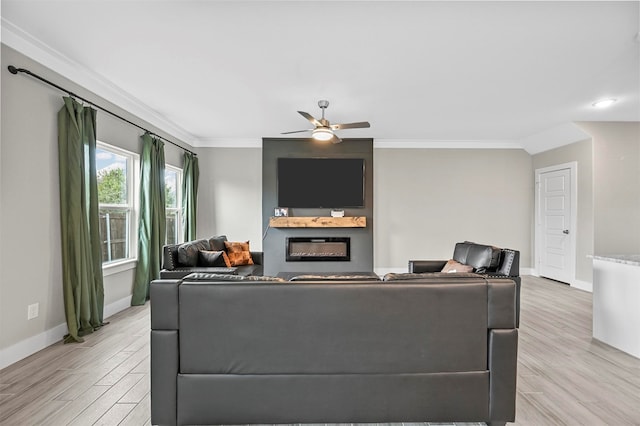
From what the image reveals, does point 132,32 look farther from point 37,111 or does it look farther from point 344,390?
point 344,390

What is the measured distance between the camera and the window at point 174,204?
6.00 metres

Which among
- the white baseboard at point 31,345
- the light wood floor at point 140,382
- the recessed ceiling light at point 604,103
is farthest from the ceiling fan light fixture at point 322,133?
the recessed ceiling light at point 604,103

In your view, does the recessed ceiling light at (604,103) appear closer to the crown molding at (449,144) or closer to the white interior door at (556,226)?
the white interior door at (556,226)

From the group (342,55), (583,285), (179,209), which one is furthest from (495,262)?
(179,209)

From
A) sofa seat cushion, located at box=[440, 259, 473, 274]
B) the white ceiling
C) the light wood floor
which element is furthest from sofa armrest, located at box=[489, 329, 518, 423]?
the white ceiling

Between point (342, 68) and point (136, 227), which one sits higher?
point (342, 68)

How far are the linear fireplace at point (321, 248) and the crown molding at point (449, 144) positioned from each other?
2.13m

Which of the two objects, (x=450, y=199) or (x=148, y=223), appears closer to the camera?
(x=148, y=223)

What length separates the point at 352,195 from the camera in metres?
6.58

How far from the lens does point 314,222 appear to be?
253 inches

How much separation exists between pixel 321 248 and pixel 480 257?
130 inches

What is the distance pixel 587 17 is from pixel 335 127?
2.55 m

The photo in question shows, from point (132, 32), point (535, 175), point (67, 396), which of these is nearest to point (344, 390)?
point (67, 396)

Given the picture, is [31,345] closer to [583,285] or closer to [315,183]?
[315,183]
